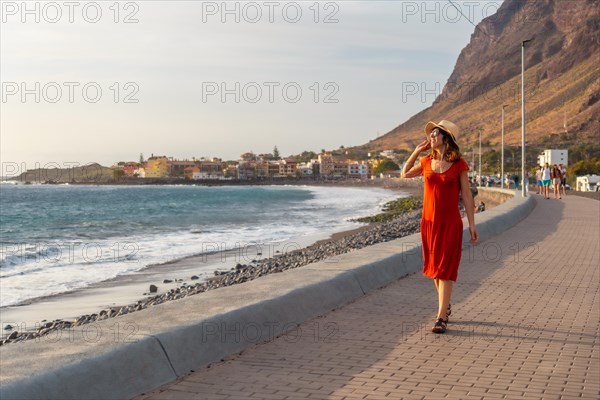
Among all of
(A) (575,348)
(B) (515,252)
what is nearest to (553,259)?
(B) (515,252)

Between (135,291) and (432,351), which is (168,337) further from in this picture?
(135,291)

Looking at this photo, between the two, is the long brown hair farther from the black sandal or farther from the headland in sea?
the headland in sea

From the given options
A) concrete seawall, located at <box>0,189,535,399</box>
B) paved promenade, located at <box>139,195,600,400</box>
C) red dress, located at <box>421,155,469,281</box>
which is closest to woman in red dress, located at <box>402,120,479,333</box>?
red dress, located at <box>421,155,469,281</box>

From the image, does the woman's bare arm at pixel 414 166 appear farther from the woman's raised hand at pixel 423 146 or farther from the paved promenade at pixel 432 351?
the paved promenade at pixel 432 351

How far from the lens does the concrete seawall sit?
4.99 m

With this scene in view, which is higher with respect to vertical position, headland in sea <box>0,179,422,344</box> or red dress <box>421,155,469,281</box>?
red dress <box>421,155,469,281</box>

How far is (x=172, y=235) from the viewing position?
37.5 m

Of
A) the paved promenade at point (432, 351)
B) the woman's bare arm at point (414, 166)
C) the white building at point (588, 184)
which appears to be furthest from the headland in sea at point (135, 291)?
the white building at point (588, 184)

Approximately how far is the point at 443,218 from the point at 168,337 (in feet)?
9.72

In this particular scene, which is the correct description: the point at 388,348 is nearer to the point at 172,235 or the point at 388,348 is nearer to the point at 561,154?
the point at 172,235

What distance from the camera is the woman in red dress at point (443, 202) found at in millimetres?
7562

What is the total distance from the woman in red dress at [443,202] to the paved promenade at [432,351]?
0.51 metres

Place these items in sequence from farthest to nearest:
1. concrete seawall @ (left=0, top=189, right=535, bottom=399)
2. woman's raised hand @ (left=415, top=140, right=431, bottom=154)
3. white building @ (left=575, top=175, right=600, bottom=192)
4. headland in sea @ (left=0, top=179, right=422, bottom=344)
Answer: white building @ (left=575, top=175, right=600, bottom=192) → headland in sea @ (left=0, top=179, right=422, bottom=344) → woman's raised hand @ (left=415, top=140, right=431, bottom=154) → concrete seawall @ (left=0, top=189, right=535, bottom=399)

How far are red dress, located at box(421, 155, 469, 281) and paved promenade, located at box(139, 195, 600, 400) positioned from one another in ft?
2.07
